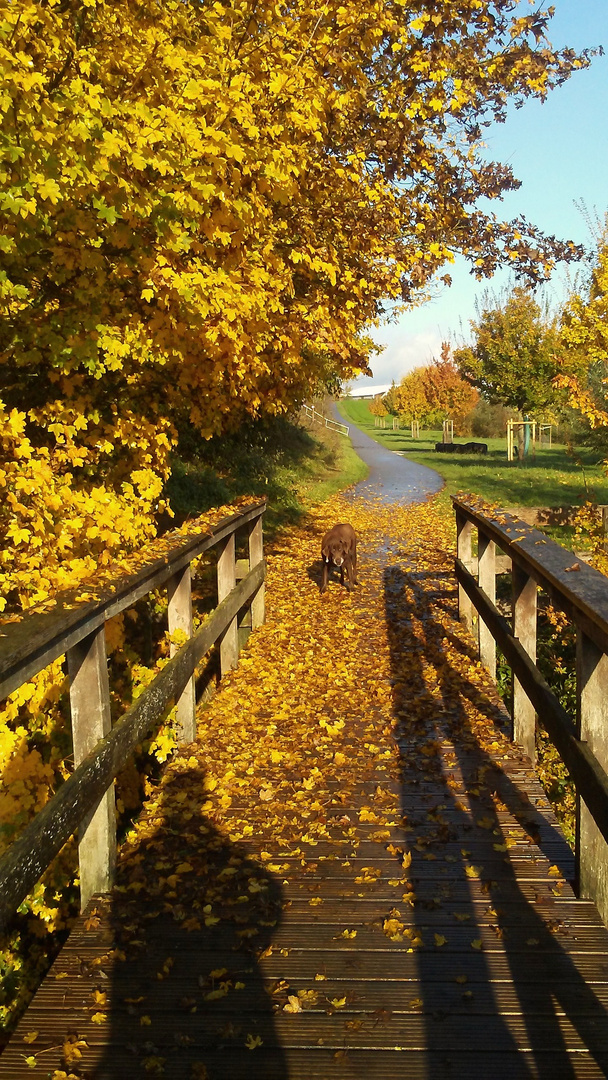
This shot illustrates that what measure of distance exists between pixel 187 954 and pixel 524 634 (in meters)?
2.77

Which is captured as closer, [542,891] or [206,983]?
[206,983]

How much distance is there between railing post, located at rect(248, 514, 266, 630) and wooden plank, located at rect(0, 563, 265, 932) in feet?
10.5

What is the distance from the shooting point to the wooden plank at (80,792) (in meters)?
2.64

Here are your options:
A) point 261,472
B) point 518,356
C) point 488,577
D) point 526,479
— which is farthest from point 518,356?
point 488,577

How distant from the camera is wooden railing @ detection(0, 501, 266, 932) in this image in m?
2.71

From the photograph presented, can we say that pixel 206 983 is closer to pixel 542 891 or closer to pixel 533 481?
pixel 542 891

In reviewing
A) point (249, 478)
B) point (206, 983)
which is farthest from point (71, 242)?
point (249, 478)

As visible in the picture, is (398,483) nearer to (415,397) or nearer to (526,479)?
(526,479)

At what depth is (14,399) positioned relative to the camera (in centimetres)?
724

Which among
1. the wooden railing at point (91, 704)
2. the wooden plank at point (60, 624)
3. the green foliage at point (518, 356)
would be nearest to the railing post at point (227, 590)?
the wooden railing at point (91, 704)

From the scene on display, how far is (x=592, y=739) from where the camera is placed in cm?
331

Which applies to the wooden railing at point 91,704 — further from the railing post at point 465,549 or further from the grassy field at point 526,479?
the grassy field at point 526,479

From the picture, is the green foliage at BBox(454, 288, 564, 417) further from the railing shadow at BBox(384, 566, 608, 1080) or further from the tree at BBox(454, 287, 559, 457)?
the railing shadow at BBox(384, 566, 608, 1080)

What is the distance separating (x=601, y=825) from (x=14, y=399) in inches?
233
